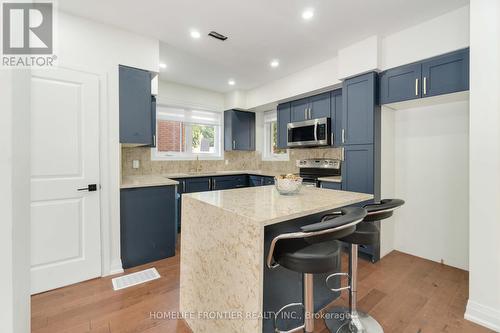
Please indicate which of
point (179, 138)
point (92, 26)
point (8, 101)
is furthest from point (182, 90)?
point (8, 101)

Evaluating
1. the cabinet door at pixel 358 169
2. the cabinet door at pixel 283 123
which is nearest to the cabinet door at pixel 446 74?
the cabinet door at pixel 358 169

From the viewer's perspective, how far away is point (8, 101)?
72 cm

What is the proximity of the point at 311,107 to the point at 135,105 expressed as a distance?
2.75 metres

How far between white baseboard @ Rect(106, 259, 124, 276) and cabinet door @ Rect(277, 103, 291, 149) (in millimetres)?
3266

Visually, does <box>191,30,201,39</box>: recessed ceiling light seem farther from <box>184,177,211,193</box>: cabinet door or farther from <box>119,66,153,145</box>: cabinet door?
<box>184,177,211,193</box>: cabinet door

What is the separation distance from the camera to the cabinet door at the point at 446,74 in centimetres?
229

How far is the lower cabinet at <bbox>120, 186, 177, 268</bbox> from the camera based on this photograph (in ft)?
8.75

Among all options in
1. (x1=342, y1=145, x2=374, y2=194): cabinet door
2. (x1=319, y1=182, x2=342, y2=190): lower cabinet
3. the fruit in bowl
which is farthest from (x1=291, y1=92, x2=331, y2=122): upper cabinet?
the fruit in bowl

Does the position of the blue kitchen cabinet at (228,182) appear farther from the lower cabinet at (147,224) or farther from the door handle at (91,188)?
the door handle at (91,188)

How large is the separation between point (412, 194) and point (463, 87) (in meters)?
1.38

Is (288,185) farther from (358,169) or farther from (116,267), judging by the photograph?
(116,267)

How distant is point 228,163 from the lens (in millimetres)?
5379

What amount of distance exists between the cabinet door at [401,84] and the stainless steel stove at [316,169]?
1202mm

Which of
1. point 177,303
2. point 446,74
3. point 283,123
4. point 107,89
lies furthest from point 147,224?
point 446,74
